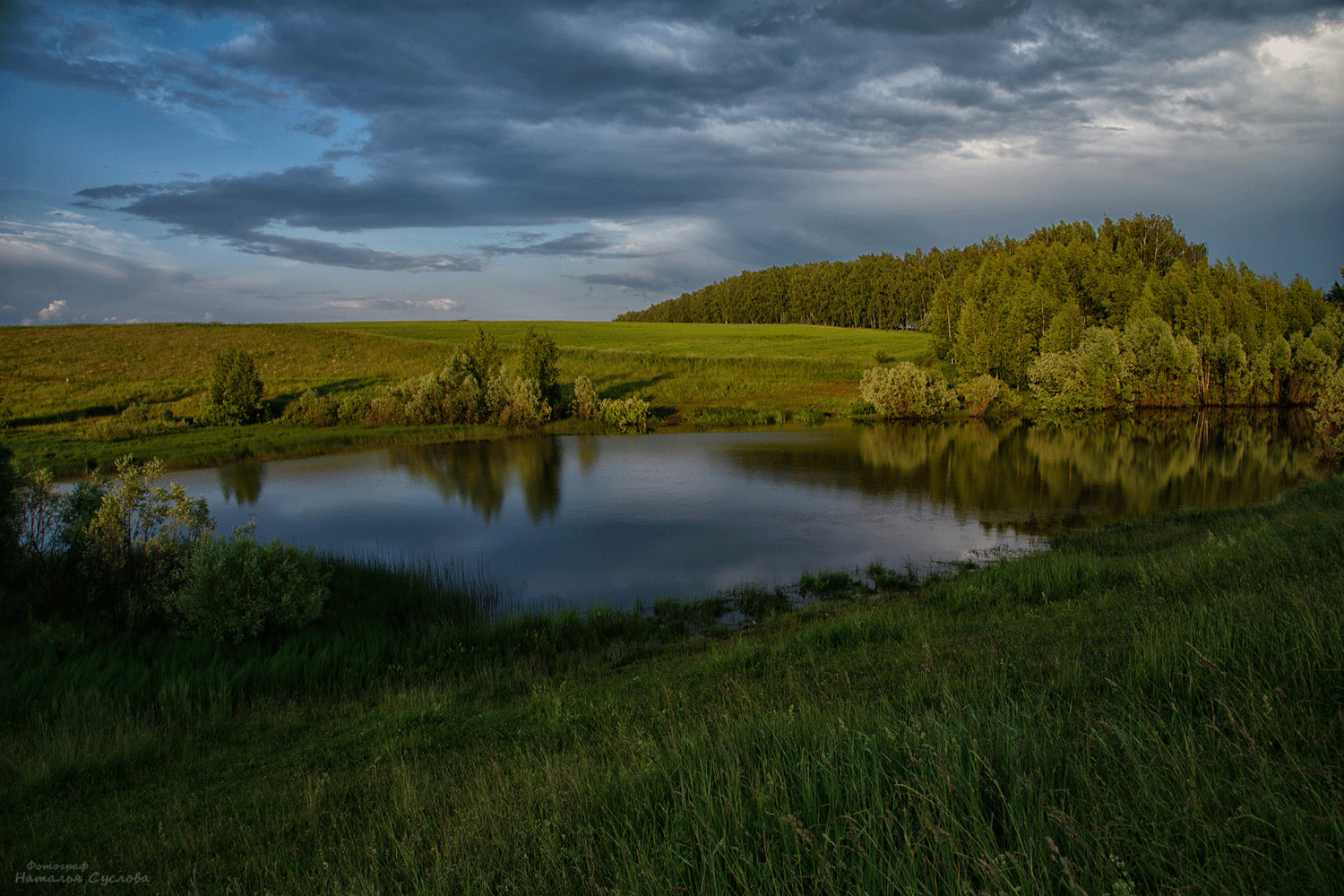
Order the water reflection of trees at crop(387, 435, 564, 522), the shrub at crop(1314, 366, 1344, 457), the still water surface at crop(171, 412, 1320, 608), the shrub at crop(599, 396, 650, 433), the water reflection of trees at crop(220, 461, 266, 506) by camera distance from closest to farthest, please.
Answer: the still water surface at crop(171, 412, 1320, 608)
the water reflection of trees at crop(387, 435, 564, 522)
the water reflection of trees at crop(220, 461, 266, 506)
the shrub at crop(1314, 366, 1344, 457)
the shrub at crop(599, 396, 650, 433)

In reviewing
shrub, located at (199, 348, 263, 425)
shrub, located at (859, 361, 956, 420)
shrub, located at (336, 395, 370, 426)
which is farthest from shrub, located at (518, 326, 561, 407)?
shrub, located at (859, 361, 956, 420)

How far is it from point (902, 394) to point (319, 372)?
44.8 metres

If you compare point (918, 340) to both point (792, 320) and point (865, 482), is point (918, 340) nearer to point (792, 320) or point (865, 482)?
point (792, 320)

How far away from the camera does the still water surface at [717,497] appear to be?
15750 mm

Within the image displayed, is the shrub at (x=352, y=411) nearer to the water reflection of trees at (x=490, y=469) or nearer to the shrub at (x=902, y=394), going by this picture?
the water reflection of trees at (x=490, y=469)

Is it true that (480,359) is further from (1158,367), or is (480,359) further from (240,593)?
(1158,367)

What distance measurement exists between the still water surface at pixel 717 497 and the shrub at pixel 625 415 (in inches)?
195

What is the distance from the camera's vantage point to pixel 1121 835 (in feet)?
7.68

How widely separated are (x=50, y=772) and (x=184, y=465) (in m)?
27.9

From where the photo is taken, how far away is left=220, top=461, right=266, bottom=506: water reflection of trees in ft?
74.8

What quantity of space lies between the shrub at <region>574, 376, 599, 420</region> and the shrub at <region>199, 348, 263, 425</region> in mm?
18679

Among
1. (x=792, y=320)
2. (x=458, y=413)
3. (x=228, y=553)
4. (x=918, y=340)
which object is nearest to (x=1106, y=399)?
(x=918, y=340)

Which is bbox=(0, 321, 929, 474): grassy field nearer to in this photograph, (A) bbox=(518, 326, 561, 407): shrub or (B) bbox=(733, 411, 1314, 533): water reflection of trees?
(A) bbox=(518, 326, 561, 407): shrub

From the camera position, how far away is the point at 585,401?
43.0 m
